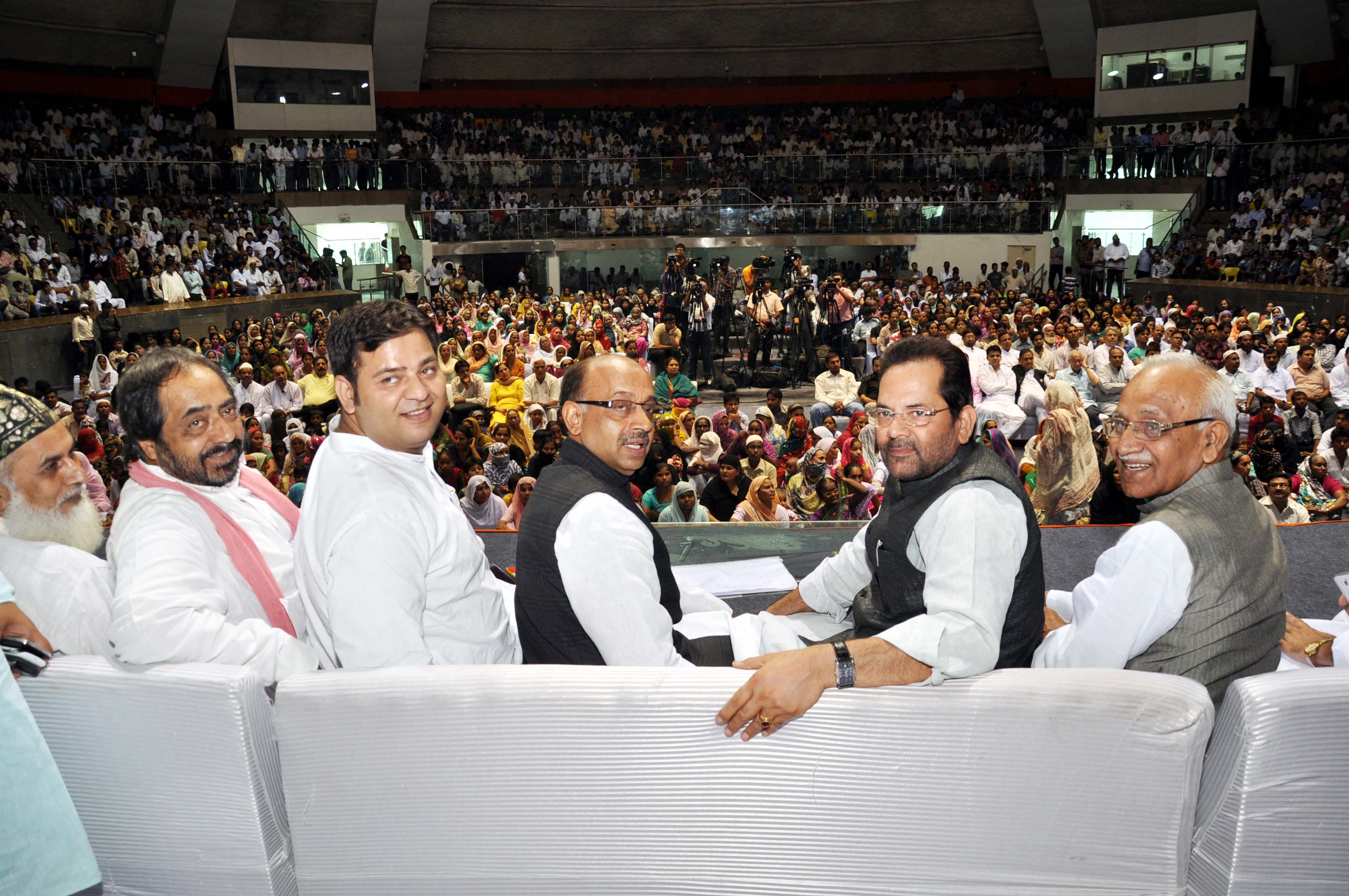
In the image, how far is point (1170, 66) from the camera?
20344mm

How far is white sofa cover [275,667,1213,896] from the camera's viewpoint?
1684 mm

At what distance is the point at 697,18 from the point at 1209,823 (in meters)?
23.4

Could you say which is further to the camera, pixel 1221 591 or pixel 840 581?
pixel 840 581

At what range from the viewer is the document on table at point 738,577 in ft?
9.68

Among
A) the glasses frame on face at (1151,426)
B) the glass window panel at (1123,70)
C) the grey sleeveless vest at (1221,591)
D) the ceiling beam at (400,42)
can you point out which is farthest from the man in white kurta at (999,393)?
the ceiling beam at (400,42)

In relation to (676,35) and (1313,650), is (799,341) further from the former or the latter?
(676,35)

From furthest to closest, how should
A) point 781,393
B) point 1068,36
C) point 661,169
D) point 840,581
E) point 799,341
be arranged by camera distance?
point 1068,36
point 661,169
point 799,341
point 781,393
point 840,581

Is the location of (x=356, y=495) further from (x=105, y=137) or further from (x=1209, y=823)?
(x=105, y=137)

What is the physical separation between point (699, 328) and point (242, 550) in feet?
33.8

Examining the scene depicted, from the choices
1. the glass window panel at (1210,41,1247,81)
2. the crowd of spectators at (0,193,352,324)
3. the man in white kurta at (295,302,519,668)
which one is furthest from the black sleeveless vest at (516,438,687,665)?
the glass window panel at (1210,41,1247,81)

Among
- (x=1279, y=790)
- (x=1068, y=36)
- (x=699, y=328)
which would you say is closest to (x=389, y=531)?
(x=1279, y=790)

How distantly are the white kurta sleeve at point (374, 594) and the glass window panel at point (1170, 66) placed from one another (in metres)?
22.8

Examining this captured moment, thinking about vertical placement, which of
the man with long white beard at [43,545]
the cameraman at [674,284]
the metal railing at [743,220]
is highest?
the metal railing at [743,220]

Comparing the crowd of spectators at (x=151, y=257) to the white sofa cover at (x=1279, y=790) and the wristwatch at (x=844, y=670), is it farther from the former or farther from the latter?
the white sofa cover at (x=1279, y=790)
